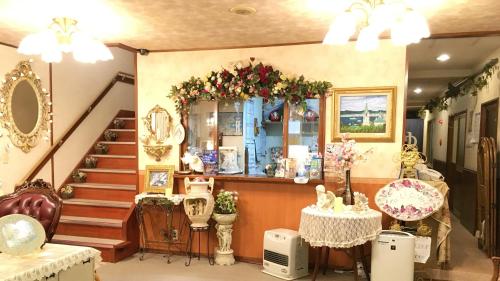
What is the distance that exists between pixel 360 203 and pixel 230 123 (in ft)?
6.16

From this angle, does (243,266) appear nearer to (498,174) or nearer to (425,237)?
(425,237)

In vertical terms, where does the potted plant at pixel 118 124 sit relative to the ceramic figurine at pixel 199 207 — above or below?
above

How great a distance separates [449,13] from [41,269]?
3494mm

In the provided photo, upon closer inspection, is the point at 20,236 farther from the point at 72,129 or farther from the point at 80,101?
the point at 80,101

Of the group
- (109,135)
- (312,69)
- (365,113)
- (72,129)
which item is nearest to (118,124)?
(109,135)

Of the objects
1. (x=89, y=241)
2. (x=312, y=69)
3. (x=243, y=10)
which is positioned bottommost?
(x=89, y=241)

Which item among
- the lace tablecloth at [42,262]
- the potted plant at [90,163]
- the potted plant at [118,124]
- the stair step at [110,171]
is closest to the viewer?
the lace tablecloth at [42,262]

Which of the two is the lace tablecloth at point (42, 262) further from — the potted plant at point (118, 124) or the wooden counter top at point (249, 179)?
the potted plant at point (118, 124)

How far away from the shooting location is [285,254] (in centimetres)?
387

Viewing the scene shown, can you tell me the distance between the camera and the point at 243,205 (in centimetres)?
447

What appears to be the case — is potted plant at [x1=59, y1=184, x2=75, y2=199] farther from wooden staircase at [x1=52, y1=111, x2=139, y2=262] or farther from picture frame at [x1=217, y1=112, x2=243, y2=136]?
picture frame at [x1=217, y1=112, x2=243, y2=136]


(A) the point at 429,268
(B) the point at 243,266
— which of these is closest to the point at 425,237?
(A) the point at 429,268

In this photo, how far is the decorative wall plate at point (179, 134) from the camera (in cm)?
467

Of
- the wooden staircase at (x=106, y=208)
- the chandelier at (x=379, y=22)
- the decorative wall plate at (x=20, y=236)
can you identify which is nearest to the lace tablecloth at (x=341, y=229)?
the chandelier at (x=379, y=22)
